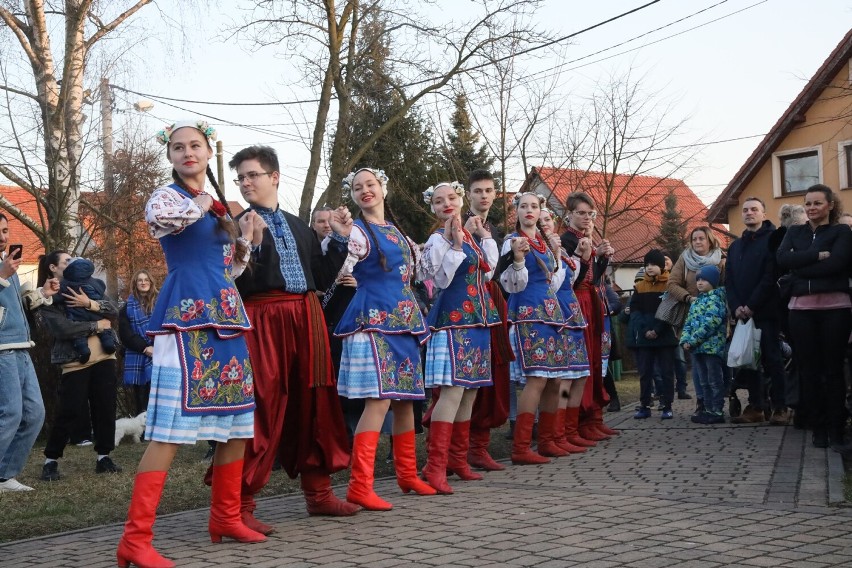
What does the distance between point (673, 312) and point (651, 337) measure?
0.49 metres

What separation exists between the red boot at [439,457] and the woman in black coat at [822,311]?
3.08 metres

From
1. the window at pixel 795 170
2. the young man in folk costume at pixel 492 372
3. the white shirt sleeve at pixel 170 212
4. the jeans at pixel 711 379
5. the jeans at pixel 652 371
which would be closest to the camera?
the white shirt sleeve at pixel 170 212

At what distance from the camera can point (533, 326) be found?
26.7 ft

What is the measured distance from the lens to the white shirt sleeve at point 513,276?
777 cm

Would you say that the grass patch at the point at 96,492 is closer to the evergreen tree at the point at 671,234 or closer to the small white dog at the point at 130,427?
Result: the small white dog at the point at 130,427

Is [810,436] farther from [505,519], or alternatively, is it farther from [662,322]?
[505,519]

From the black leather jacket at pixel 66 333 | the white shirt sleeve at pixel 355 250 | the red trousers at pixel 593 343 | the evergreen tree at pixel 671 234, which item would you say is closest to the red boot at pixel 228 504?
the white shirt sleeve at pixel 355 250

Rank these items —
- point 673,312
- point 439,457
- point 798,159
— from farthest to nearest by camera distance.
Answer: point 798,159, point 673,312, point 439,457

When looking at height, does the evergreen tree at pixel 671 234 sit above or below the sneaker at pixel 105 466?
above

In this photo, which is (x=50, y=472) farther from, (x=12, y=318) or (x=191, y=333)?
(x=191, y=333)

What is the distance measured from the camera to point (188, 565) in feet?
15.5

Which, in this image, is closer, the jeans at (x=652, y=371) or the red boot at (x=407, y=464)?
the red boot at (x=407, y=464)

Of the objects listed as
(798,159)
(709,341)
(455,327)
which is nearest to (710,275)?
(709,341)

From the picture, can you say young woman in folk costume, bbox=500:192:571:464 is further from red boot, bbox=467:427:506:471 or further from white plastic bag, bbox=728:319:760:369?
white plastic bag, bbox=728:319:760:369
